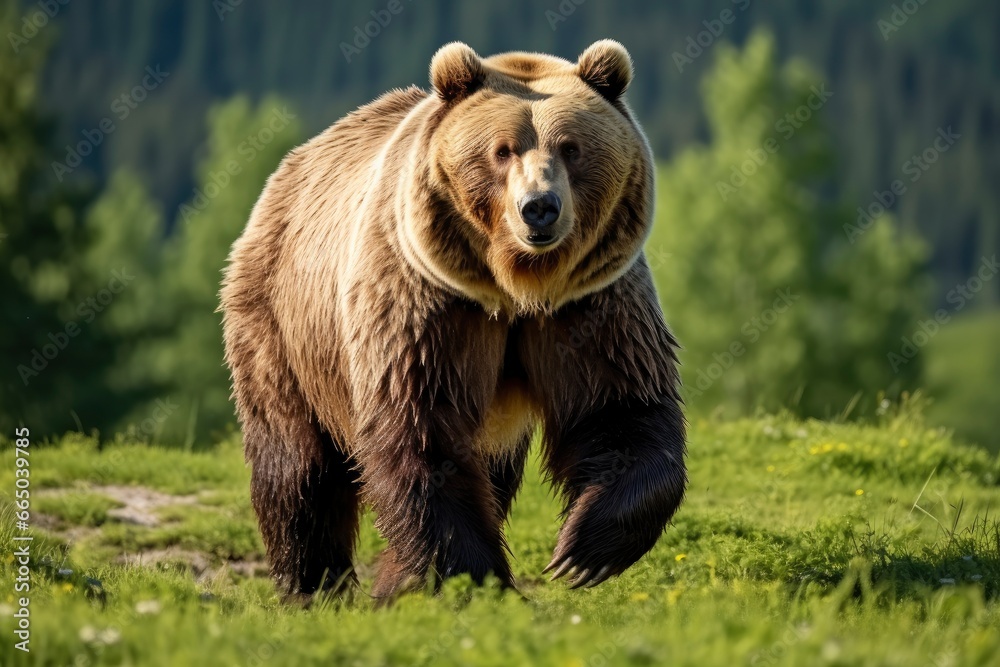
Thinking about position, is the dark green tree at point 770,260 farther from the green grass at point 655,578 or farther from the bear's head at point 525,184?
the bear's head at point 525,184

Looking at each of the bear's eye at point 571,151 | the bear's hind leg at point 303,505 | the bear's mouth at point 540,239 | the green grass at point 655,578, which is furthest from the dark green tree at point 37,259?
the bear's mouth at point 540,239

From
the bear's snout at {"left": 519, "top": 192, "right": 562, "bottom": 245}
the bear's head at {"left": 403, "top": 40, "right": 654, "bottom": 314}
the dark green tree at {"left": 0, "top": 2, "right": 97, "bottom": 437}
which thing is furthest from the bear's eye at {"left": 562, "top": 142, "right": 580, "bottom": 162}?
the dark green tree at {"left": 0, "top": 2, "right": 97, "bottom": 437}

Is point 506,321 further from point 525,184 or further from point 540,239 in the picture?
point 525,184

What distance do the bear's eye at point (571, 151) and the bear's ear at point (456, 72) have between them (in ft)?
1.84

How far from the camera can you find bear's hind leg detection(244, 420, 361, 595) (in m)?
6.61

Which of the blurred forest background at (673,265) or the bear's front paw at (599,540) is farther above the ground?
the bear's front paw at (599,540)

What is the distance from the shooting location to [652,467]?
5.41 meters

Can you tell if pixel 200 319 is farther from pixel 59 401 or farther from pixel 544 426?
pixel 544 426

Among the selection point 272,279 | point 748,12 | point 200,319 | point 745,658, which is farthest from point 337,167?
point 748,12

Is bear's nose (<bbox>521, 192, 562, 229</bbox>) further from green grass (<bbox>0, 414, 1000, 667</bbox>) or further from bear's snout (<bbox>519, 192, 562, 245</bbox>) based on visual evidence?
green grass (<bbox>0, 414, 1000, 667</bbox>)

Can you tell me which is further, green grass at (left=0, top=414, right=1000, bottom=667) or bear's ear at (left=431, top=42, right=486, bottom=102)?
bear's ear at (left=431, top=42, right=486, bottom=102)

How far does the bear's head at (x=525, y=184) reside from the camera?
5113 millimetres

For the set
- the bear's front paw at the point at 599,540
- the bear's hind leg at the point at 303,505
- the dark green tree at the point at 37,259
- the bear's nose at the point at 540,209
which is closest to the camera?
the bear's nose at the point at 540,209

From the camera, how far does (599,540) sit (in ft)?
17.5
